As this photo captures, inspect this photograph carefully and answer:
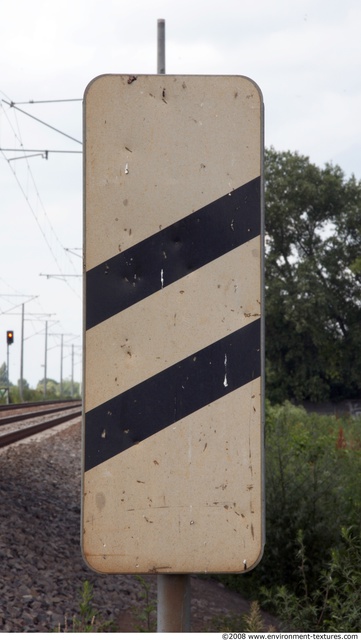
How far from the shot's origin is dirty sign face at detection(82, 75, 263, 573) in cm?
189

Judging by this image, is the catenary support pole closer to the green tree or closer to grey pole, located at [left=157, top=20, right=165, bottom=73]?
grey pole, located at [left=157, top=20, right=165, bottom=73]

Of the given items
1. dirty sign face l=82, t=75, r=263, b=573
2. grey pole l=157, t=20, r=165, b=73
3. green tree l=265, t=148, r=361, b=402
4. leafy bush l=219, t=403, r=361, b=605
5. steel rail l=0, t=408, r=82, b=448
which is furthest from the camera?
green tree l=265, t=148, r=361, b=402

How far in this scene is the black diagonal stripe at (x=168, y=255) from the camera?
194cm

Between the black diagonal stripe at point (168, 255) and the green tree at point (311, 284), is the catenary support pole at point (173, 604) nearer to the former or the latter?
the black diagonal stripe at point (168, 255)

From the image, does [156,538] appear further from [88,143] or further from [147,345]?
[88,143]

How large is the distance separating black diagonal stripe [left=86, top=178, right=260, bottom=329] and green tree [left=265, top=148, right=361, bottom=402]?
4423 cm

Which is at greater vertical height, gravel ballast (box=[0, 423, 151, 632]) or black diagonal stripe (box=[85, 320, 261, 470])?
black diagonal stripe (box=[85, 320, 261, 470])

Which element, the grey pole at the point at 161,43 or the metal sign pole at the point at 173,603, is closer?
the metal sign pole at the point at 173,603

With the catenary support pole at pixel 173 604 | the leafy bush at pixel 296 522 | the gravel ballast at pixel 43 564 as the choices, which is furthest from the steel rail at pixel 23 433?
the catenary support pole at pixel 173 604

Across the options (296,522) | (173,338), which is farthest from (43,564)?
(173,338)

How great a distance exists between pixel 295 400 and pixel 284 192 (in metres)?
11.6

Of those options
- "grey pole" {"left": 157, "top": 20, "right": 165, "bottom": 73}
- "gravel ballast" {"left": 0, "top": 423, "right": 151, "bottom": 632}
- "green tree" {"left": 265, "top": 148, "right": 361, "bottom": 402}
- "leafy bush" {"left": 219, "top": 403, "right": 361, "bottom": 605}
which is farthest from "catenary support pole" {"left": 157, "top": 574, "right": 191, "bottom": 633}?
"green tree" {"left": 265, "top": 148, "right": 361, "bottom": 402}

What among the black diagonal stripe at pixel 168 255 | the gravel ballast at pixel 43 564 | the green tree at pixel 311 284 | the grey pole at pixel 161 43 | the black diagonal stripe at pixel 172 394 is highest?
the green tree at pixel 311 284

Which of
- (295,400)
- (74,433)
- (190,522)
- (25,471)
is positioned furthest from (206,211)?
(295,400)
